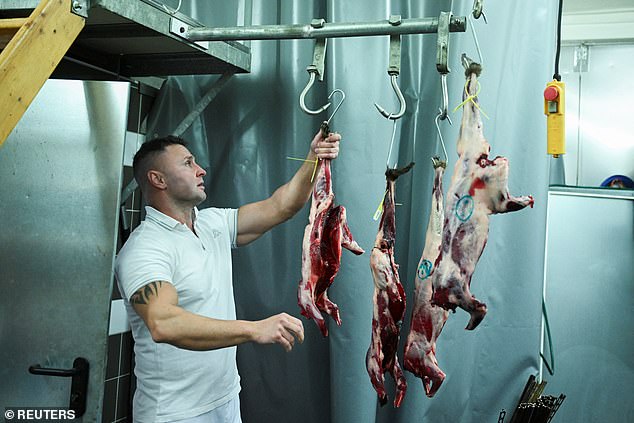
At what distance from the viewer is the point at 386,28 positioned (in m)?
1.97

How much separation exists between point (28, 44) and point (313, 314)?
1.07 metres

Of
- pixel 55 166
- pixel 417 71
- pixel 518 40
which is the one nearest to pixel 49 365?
pixel 55 166

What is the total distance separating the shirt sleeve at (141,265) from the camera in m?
2.21

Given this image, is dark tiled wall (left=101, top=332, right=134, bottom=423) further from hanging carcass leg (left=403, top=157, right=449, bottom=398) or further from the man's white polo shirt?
hanging carcass leg (left=403, top=157, right=449, bottom=398)

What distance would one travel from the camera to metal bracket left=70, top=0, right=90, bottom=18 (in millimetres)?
1887

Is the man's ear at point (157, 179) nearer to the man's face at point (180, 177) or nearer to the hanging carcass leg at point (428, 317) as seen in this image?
the man's face at point (180, 177)

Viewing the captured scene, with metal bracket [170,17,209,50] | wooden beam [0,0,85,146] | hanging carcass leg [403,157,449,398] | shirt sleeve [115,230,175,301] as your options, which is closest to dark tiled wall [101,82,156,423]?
shirt sleeve [115,230,175,301]

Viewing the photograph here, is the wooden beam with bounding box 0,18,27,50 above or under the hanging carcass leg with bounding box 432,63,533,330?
above

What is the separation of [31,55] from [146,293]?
82 centimetres

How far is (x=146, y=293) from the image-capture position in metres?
2.17

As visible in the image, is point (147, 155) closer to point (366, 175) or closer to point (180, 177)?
point (180, 177)

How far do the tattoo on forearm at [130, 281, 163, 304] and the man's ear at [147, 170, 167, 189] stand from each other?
49 cm

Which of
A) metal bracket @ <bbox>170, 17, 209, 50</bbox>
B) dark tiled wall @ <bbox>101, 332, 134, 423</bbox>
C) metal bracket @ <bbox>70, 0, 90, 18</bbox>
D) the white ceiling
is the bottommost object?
dark tiled wall @ <bbox>101, 332, 134, 423</bbox>

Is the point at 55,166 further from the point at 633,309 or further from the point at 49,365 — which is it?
the point at 633,309
